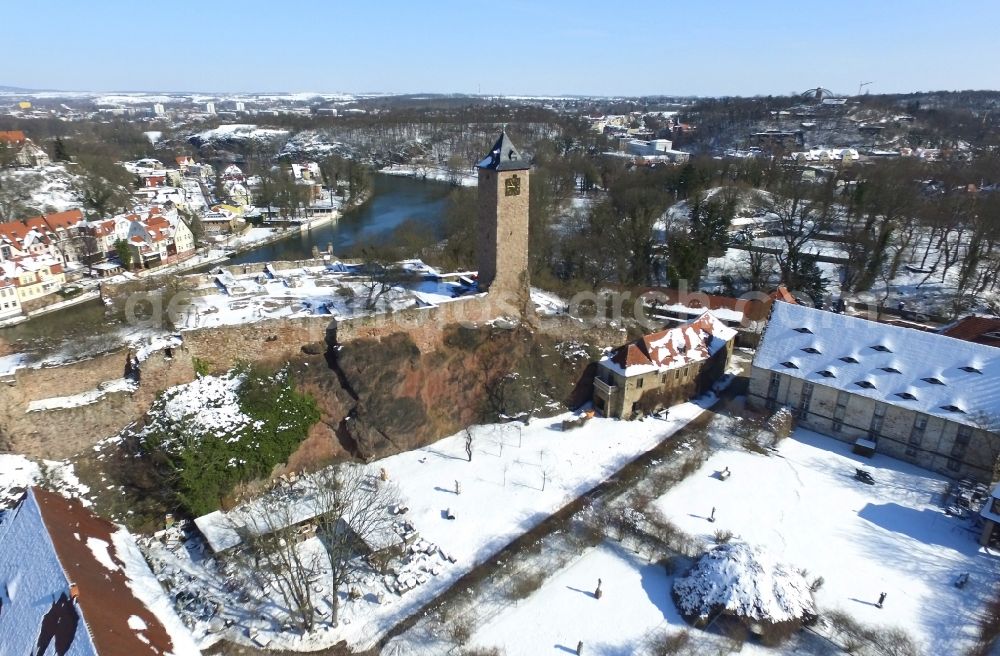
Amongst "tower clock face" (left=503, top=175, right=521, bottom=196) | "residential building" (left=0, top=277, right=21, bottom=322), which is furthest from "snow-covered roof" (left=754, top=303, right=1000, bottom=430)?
"residential building" (left=0, top=277, right=21, bottom=322)

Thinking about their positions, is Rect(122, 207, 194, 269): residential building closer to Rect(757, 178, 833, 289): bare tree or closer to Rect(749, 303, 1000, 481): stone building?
Rect(749, 303, 1000, 481): stone building

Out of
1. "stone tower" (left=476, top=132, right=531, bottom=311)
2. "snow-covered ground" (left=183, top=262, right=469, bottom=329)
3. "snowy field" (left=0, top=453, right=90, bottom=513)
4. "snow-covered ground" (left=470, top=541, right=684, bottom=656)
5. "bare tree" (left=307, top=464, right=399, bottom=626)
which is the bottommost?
"snow-covered ground" (left=470, top=541, right=684, bottom=656)

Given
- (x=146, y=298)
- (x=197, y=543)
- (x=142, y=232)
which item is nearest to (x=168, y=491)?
(x=197, y=543)

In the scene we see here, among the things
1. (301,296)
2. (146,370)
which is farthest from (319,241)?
(146,370)

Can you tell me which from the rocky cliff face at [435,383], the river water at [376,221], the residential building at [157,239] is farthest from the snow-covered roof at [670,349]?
the residential building at [157,239]

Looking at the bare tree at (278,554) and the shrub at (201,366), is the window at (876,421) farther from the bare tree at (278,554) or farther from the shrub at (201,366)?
the shrub at (201,366)

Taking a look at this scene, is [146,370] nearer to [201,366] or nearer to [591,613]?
[201,366]
